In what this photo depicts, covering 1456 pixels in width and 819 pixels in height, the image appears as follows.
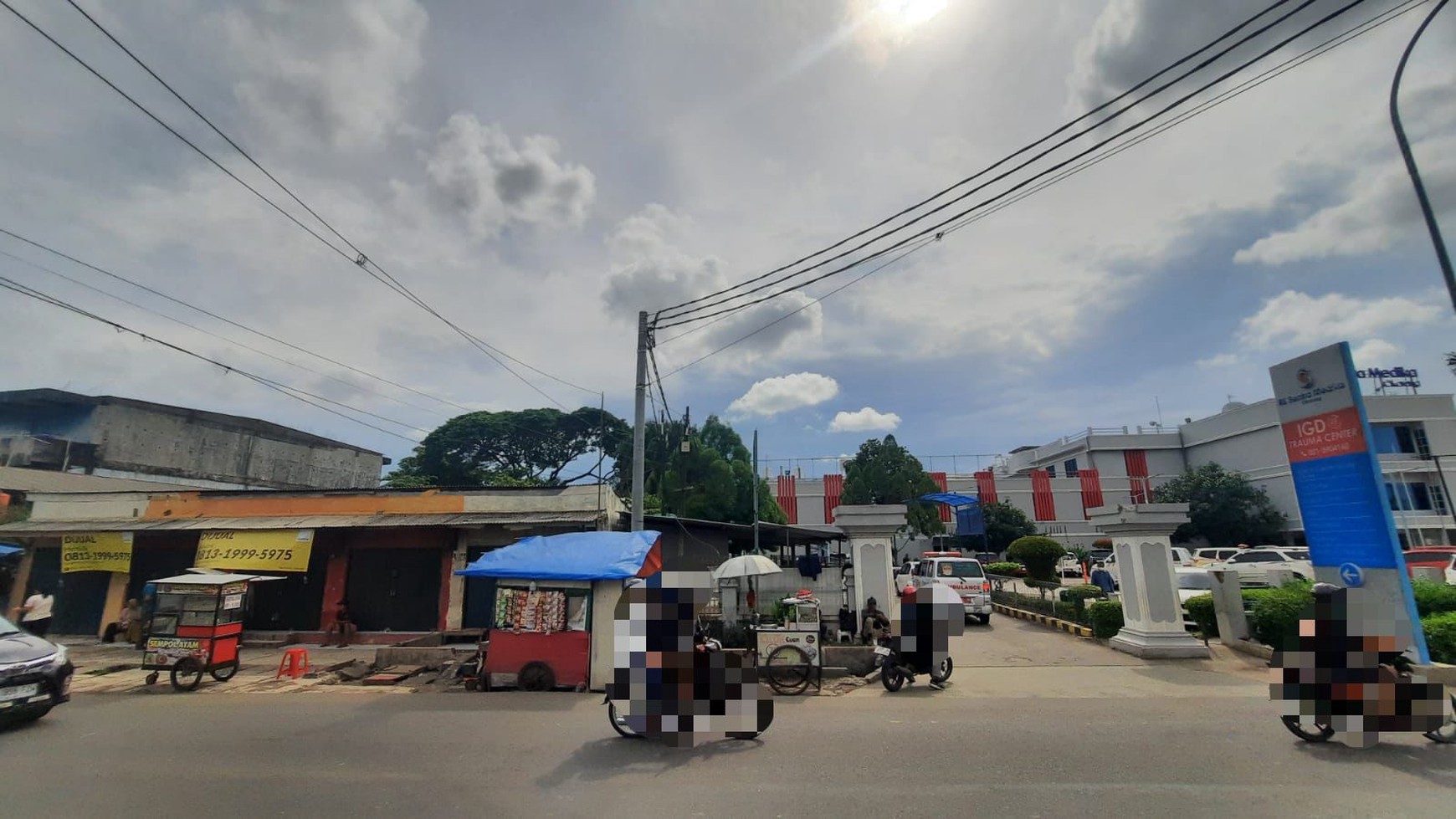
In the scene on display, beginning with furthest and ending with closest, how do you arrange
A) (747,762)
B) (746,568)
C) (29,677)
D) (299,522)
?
(299,522), (746,568), (29,677), (747,762)

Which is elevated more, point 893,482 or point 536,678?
point 893,482

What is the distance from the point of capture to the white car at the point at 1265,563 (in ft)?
59.2

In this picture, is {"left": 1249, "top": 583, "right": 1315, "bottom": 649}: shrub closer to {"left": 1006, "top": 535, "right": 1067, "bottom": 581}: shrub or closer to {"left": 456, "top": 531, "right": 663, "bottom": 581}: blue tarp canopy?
{"left": 1006, "top": 535, "right": 1067, "bottom": 581}: shrub

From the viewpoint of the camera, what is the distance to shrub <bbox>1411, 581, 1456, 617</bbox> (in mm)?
11156

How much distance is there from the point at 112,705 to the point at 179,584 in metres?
1.92

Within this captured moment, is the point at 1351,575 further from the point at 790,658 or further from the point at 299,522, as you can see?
the point at 299,522

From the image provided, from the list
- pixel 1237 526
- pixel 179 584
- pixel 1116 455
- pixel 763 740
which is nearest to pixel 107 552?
pixel 179 584

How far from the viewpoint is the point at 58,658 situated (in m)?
8.20

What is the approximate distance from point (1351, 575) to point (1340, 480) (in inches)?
60.3

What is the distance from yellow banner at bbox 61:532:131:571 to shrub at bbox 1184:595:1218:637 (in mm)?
26042

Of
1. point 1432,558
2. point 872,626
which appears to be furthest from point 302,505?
Answer: point 1432,558

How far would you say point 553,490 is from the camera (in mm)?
16297

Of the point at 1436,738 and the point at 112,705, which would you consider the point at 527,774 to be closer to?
the point at 112,705

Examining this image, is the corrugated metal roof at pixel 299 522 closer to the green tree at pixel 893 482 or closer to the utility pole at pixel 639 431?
the utility pole at pixel 639 431
